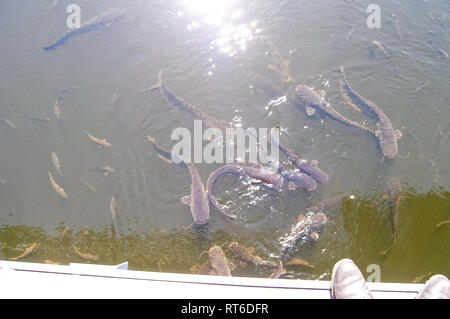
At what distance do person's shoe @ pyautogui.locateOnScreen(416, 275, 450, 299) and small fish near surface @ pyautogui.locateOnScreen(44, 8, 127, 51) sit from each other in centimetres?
1128

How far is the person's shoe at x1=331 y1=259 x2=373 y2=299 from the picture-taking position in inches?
Answer: 152

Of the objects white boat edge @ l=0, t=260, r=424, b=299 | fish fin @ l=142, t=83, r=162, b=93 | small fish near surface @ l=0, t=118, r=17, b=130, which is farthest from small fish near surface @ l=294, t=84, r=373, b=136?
small fish near surface @ l=0, t=118, r=17, b=130

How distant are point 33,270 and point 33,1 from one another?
1042 centimetres

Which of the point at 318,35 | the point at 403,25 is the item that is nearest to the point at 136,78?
the point at 318,35

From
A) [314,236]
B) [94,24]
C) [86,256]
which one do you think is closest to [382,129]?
[314,236]

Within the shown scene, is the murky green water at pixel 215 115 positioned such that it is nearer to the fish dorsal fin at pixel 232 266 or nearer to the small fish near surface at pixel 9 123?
the small fish near surface at pixel 9 123

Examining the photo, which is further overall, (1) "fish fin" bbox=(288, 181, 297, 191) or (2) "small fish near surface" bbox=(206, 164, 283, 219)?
(1) "fish fin" bbox=(288, 181, 297, 191)

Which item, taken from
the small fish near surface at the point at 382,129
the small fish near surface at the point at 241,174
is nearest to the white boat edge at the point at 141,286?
the small fish near surface at the point at 241,174

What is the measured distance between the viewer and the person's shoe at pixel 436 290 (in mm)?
3907

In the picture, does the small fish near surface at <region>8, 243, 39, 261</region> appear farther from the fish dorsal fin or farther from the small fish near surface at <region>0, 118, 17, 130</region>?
the fish dorsal fin

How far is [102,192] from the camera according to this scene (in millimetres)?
7289

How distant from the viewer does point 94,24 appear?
10.0 metres

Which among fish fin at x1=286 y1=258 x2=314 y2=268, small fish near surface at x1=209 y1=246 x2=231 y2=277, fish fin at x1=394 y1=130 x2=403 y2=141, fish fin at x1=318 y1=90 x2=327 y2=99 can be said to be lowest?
fish fin at x1=286 y1=258 x2=314 y2=268

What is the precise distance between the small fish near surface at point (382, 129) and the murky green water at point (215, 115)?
0.25 meters
